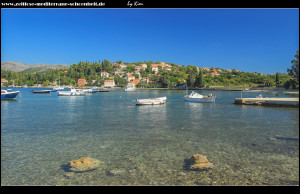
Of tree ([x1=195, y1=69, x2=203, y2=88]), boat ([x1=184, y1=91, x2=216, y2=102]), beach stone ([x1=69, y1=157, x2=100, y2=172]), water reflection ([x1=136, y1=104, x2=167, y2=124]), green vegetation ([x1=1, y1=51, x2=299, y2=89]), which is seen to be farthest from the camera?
green vegetation ([x1=1, y1=51, x2=299, y2=89])

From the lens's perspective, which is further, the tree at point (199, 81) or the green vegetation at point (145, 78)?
the green vegetation at point (145, 78)

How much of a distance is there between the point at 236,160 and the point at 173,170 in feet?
10.4

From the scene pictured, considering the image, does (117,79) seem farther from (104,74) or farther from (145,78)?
(145,78)

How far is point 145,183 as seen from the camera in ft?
24.6

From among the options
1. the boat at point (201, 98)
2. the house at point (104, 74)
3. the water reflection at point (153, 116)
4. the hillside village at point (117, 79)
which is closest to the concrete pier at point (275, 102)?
the boat at point (201, 98)

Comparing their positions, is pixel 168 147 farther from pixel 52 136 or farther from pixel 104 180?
pixel 52 136

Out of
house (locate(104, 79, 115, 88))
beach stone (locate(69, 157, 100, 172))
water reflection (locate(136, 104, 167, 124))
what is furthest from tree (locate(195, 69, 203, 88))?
beach stone (locate(69, 157, 100, 172))

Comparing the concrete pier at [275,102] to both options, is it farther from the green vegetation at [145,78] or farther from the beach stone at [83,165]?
the green vegetation at [145,78]

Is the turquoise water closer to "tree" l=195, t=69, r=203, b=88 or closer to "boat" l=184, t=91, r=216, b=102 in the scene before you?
"boat" l=184, t=91, r=216, b=102

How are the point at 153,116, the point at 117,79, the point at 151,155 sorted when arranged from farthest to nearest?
the point at 117,79, the point at 153,116, the point at 151,155

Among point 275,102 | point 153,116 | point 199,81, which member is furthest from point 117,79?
point 153,116

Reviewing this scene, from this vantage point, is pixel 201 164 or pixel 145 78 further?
pixel 145 78

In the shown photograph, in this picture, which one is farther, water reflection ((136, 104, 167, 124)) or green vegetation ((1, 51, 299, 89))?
green vegetation ((1, 51, 299, 89))
